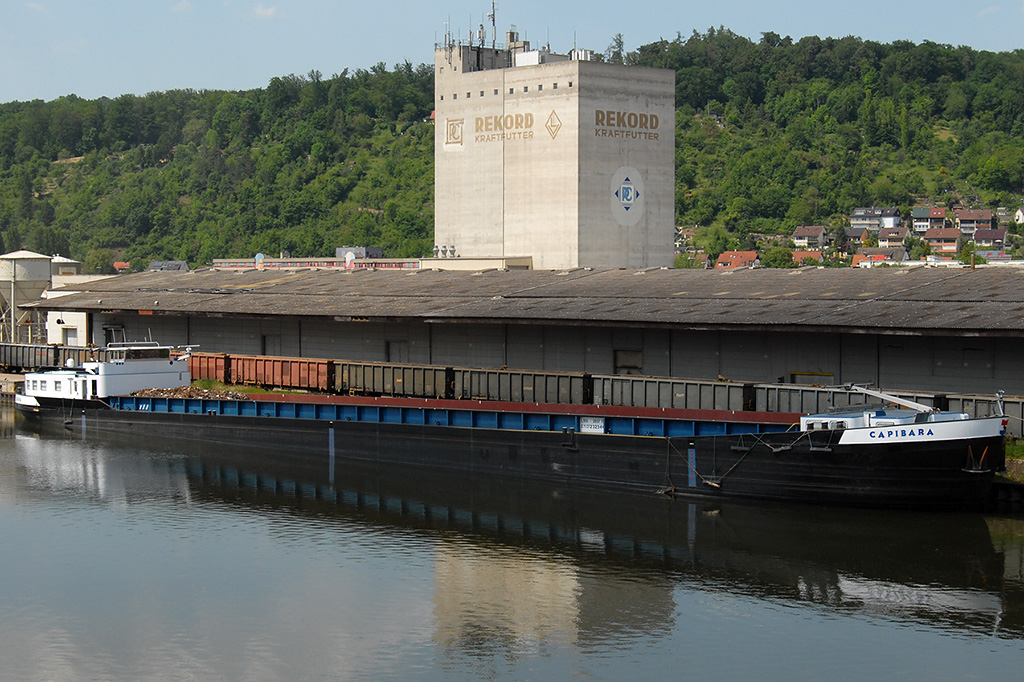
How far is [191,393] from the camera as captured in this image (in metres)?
57.1

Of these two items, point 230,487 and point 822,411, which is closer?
point 822,411

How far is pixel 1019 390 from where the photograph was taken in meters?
39.4

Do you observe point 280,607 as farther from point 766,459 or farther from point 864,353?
point 864,353

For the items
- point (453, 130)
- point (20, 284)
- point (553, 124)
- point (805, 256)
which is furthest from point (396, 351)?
point (805, 256)

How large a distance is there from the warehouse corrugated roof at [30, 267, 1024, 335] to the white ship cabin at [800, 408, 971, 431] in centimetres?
352

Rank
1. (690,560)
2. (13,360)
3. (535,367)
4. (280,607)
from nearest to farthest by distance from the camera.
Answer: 1. (280,607)
2. (690,560)
3. (535,367)
4. (13,360)

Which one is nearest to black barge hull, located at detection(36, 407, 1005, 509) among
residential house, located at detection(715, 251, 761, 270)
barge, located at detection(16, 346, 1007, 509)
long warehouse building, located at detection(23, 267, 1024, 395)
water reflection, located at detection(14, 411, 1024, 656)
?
barge, located at detection(16, 346, 1007, 509)

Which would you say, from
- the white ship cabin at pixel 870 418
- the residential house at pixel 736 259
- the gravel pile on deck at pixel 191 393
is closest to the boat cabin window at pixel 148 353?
the gravel pile on deck at pixel 191 393

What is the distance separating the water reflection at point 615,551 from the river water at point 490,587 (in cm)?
9

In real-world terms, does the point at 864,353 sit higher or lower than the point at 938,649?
higher

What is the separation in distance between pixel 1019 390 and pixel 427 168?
5909 inches

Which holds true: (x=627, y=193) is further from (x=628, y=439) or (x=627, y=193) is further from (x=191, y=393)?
(x=628, y=439)

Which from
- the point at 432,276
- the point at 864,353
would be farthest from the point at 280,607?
the point at 432,276

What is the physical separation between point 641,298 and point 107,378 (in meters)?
25.8
